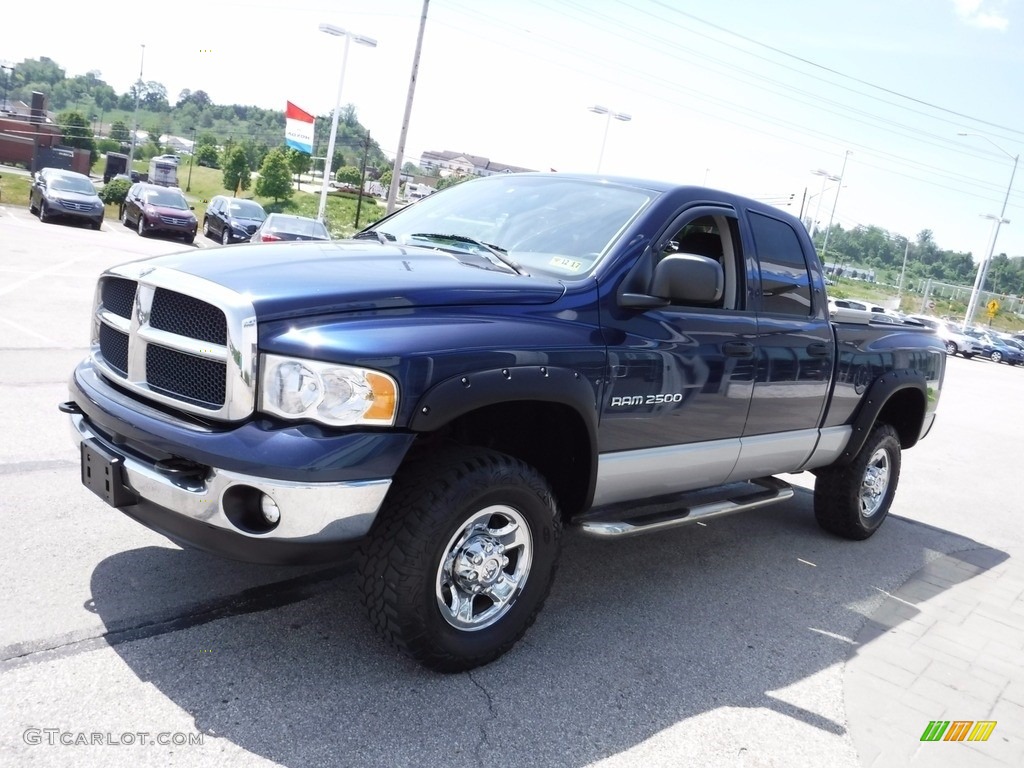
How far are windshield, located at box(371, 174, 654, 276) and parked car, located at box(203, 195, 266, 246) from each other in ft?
72.2

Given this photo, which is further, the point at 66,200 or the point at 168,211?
the point at 168,211

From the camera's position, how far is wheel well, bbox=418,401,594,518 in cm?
365

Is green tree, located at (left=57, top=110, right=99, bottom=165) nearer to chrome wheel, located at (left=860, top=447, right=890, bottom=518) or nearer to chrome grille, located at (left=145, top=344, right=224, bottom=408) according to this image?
chrome wheel, located at (left=860, top=447, right=890, bottom=518)

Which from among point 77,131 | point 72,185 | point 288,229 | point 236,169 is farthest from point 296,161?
point 288,229

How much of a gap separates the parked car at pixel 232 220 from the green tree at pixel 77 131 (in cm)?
7404

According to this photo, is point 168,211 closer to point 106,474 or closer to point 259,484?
point 106,474

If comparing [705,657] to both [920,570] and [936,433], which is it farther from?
[936,433]

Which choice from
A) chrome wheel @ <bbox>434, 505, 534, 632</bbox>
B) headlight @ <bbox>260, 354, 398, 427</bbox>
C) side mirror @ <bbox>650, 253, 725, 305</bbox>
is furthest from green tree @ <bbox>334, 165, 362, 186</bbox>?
headlight @ <bbox>260, 354, 398, 427</bbox>

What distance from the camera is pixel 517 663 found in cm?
360

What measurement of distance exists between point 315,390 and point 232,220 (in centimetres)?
2551

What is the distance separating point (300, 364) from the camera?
2912 millimetres

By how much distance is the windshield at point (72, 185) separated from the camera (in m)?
26.8

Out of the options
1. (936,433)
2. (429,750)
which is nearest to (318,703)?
(429,750)

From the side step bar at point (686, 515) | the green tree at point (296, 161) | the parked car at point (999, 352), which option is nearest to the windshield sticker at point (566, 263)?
the side step bar at point (686, 515)
